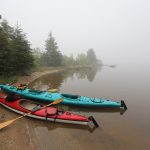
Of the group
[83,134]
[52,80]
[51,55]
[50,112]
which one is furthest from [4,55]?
[51,55]

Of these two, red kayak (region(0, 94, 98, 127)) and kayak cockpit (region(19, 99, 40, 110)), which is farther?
kayak cockpit (region(19, 99, 40, 110))

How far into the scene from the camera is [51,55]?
4519 centimetres

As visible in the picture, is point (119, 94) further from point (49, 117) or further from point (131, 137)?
point (49, 117)

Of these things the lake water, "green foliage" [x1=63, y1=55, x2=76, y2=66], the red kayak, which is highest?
"green foliage" [x1=63, y1=55, x2=76, y2=66]

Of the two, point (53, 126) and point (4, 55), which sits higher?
point (4, 55)

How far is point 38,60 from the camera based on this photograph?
4381 cm

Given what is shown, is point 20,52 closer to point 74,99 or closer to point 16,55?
point 16,55

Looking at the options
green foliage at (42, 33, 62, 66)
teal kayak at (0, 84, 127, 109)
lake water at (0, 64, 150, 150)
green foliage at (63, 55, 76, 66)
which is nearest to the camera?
lake water at (0, 64, 150, 150)

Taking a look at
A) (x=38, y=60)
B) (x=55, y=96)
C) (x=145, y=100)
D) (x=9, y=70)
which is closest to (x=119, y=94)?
(x=145, y=100)

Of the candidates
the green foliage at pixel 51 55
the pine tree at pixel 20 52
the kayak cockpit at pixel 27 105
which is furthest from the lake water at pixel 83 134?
the green foliage at pixel 51 55

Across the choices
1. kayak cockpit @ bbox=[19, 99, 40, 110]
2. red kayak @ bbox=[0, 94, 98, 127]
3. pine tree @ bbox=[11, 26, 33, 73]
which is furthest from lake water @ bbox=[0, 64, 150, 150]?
pine tree @ bbox=[11, 26, 33, 73]

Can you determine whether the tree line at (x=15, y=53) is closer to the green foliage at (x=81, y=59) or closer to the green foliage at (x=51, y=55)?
the green foliage at (x=51, y=55)

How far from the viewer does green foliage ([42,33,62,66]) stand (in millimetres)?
45094

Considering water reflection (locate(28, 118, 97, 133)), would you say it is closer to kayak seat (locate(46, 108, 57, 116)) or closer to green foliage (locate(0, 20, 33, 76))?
kayak seat (locate(46, 108, 57, 116))
